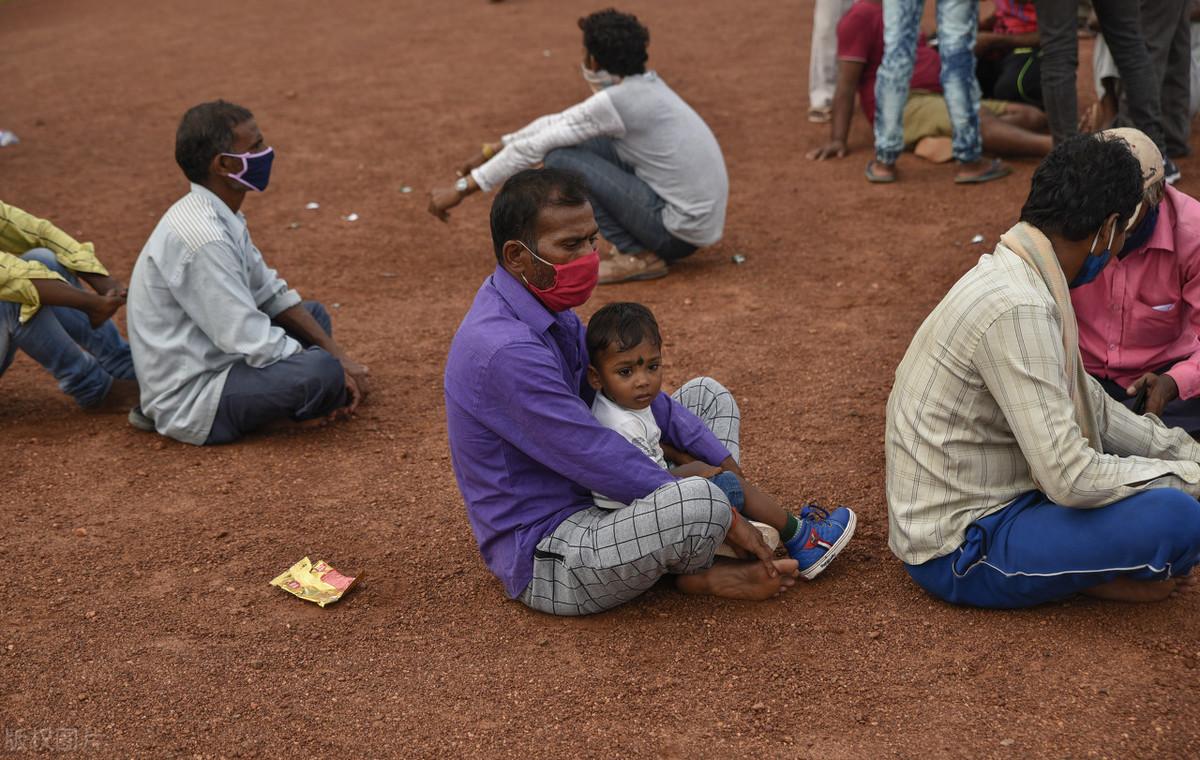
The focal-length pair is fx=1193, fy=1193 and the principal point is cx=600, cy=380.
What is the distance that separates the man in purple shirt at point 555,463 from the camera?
325cm

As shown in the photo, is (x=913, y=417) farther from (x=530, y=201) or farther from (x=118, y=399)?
(x=118, y=399)

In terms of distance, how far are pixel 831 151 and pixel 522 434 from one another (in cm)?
548

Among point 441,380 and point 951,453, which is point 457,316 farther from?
point 951,453

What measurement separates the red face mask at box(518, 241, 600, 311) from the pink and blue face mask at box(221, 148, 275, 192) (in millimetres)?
1871

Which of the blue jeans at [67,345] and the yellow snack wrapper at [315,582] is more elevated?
the blue jeans at [67,345]

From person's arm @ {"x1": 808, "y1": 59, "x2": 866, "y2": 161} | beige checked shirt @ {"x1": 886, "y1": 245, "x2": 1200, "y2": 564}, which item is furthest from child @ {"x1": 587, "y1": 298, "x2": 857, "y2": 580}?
person's arm @ {"x1": 808, "y1": 59, "x2": 866, "y2": 161}

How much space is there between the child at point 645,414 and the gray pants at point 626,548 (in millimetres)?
154

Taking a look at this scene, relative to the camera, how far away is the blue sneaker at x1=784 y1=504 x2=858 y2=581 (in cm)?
360

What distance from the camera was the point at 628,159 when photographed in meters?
6.42

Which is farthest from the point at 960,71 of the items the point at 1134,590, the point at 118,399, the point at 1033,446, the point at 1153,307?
the point at 118,399

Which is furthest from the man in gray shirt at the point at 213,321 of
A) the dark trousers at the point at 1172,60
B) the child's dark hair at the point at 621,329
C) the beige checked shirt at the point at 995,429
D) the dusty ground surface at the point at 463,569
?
the dark trousers at the point at 1172,60

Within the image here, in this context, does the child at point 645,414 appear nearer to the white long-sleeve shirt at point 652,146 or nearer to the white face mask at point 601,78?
the white long-sleeve shirt at point 652,146

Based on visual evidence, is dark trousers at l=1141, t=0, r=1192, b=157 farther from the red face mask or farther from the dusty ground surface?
the red face mask

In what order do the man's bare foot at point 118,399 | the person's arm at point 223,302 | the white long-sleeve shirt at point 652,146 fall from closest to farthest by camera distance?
the person's arm at point 223,302, the man's bare foot at point 118,399, the white long-sleeve shirt at point 652,146
